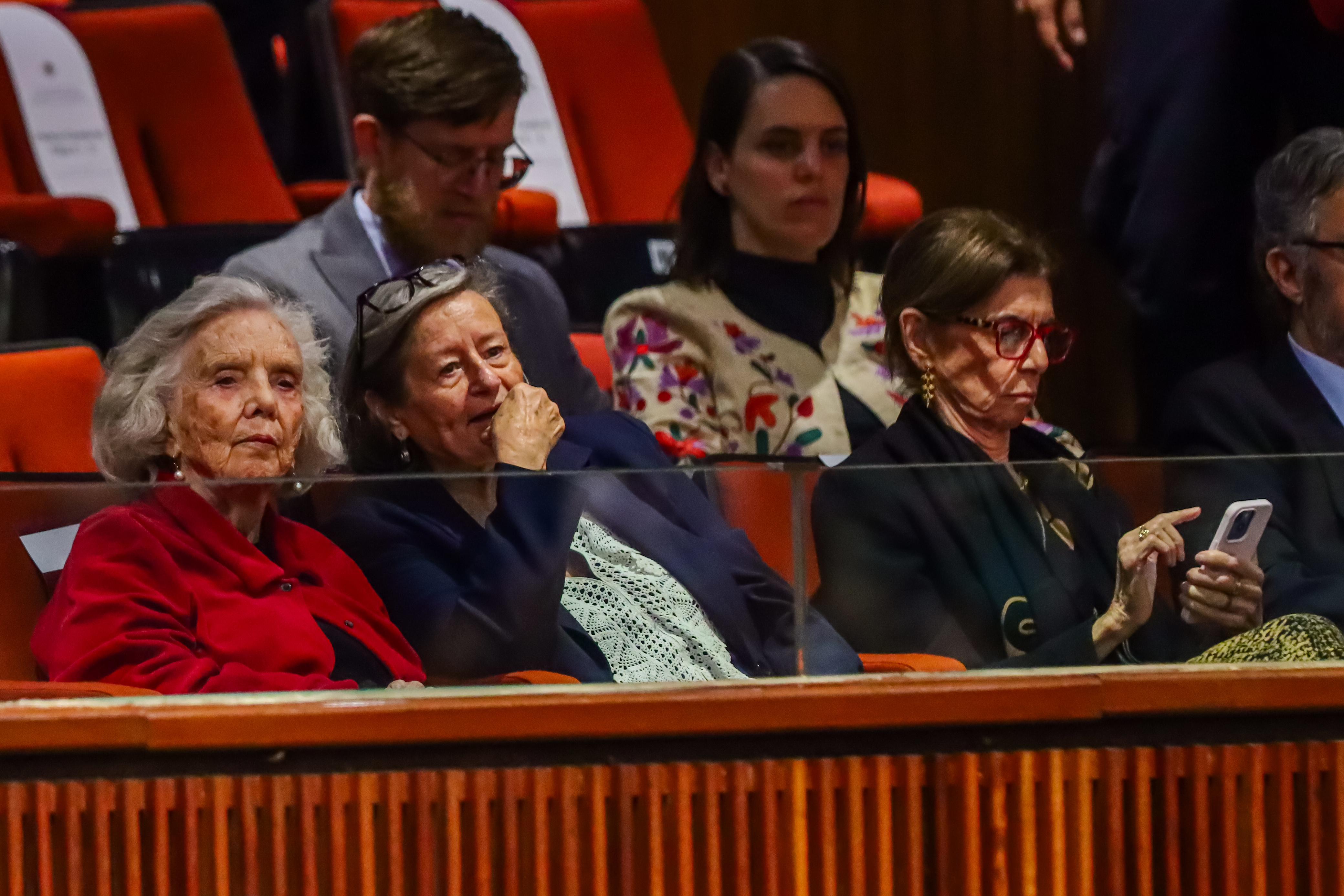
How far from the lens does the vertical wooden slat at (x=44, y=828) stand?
1148mm

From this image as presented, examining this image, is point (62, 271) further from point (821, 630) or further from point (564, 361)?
point (821, 630)

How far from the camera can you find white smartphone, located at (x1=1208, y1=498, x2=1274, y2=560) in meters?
1.28

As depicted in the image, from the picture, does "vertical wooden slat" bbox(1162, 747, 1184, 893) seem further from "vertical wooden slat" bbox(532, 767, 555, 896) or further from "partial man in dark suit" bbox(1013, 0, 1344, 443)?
"partial man in dark suit" bbox(1013, 0, 1344, 443)

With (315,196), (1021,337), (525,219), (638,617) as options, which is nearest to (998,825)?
(638,617)

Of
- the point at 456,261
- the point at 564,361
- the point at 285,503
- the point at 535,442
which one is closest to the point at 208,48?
the point at 564,361

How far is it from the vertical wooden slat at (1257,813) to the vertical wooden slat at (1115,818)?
90 millimetres

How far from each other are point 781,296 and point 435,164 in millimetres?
443

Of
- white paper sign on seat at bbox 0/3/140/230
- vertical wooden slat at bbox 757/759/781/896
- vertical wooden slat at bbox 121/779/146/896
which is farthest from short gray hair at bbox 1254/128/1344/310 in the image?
white paper sign on seat at bbox 0/3/140/230

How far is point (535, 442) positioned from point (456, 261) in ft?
1.06

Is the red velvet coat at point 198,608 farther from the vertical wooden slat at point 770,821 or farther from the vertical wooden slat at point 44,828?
the vertical wooden slat at point 770,821

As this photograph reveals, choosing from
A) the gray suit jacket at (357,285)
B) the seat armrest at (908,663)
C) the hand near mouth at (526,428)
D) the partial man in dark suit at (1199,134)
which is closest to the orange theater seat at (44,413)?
the gray suit jacket at (357,285)

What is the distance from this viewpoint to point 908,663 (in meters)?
1.25

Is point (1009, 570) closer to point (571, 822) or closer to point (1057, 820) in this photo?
point (1057, 820)

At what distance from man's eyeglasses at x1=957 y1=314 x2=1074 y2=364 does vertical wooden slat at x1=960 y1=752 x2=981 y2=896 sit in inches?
24.0
